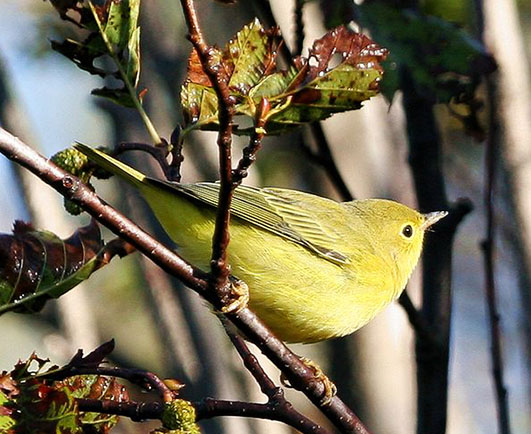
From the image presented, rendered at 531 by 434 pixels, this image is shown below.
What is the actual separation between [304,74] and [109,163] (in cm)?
65

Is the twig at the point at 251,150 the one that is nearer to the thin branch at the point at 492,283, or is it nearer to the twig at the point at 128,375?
the twig at the point at 128,375

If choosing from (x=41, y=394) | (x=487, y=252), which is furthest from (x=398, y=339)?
(x=41, y=394)

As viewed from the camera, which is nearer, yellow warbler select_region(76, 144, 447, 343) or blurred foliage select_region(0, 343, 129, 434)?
blurred foliage select_region(0, 343, 129, 434)

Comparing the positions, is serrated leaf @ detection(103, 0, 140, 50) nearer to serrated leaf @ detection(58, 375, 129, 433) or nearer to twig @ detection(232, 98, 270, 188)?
twig @ detection(232, 98, 270, 188)

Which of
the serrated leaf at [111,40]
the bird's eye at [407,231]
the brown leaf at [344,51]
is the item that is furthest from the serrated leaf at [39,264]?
the bird's eye at [407,231]

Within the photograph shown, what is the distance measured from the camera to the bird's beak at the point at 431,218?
12.1 ft

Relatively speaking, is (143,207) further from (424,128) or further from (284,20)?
(424,128)

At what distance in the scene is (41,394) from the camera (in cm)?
212

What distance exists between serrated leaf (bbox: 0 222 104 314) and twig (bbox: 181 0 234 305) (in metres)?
0.71

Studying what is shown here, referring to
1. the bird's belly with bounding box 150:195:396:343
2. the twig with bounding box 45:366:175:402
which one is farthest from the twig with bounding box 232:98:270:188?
the bird's belly with bounding box 150:195:396:343

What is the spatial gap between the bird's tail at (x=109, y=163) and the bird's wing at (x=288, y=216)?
381 millimetres

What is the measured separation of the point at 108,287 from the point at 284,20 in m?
3.09

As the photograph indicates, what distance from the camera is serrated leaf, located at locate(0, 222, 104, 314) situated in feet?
8.55

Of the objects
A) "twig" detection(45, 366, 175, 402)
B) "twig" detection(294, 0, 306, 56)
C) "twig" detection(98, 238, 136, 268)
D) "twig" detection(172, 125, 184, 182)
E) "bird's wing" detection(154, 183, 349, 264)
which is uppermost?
"twig" detection(294, 0, 306, 56)
